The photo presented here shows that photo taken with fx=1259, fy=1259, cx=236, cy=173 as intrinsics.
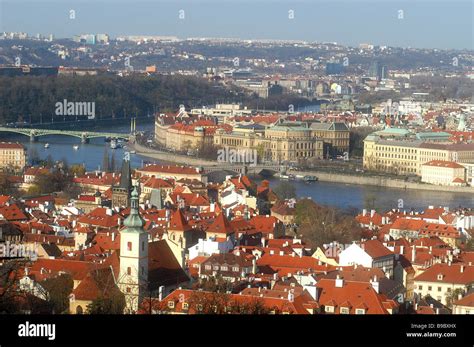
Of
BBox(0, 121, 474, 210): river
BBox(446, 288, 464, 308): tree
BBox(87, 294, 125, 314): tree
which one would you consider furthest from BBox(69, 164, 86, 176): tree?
BBox(87, 294, 125, 314): tree

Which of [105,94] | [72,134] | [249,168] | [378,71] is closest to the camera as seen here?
[249,168]

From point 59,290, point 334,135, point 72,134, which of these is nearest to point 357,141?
point 334,135

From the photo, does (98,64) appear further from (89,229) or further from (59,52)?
(89,229)

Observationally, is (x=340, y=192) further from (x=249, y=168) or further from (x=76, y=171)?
(x=76, y=171)

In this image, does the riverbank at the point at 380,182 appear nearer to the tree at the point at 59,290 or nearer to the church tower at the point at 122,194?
the church tower at the point at 122,194

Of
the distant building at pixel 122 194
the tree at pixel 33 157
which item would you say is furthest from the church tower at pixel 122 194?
the tree at pixel 33 157
